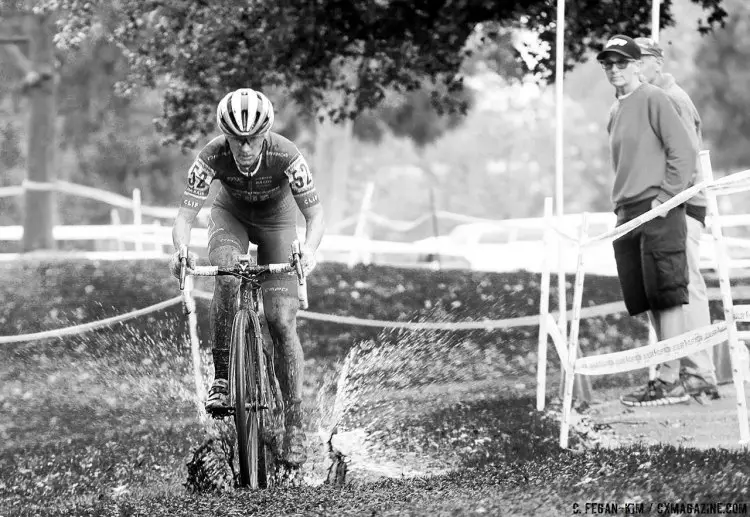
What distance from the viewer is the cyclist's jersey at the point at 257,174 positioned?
25.4ft

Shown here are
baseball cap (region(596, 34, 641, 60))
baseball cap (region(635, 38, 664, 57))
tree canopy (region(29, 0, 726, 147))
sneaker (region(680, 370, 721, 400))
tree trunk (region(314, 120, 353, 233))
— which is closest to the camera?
baseball cap (region(596, 34, 641, 60))

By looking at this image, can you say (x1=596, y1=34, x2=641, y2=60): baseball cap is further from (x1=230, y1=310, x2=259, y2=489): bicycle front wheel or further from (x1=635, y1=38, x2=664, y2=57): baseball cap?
(x1=230, y1=310, x2=259, y2=489): bicycle front wheel

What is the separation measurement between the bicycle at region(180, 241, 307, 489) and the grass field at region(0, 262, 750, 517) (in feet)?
0.74

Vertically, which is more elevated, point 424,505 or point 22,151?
point 22,151

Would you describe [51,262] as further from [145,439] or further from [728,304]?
[728,304]

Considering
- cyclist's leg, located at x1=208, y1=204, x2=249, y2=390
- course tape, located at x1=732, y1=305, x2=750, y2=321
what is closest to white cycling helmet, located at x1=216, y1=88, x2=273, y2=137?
cyclist's leg, located at x1=208, y1=204, x2=249, y2=390

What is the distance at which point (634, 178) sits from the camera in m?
9.26

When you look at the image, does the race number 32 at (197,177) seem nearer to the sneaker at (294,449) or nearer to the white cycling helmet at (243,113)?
the white cycling helmet at (243,113)

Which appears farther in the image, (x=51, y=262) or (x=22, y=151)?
(x=22, y=151)

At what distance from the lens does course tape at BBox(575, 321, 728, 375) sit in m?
7.64

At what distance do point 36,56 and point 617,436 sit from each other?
14.3 metres

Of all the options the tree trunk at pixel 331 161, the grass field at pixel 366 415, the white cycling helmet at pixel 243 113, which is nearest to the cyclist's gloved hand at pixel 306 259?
the white cycling helmet at pixel 243 113

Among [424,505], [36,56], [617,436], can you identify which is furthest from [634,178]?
[36,56]

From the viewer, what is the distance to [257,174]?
25.7 feet
